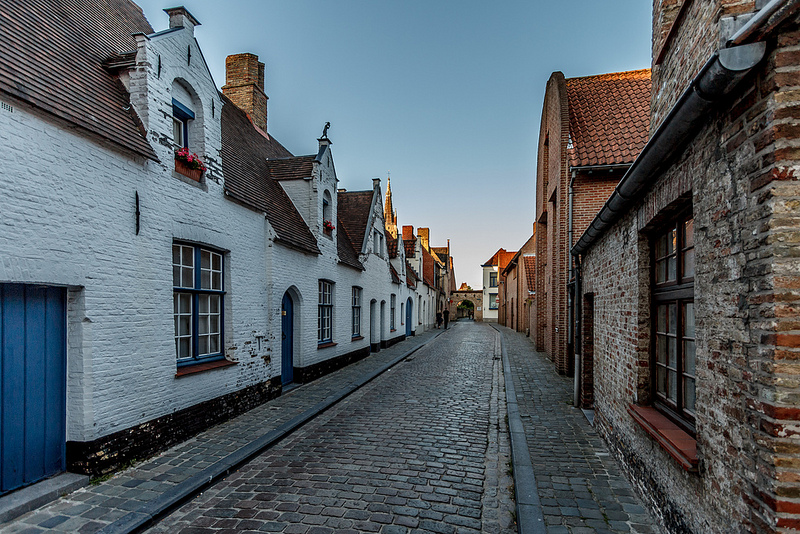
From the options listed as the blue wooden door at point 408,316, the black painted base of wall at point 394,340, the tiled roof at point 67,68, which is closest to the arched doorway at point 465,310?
the blue wooden door at point 408,316

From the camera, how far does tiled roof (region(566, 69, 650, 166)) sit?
1091 centimetres

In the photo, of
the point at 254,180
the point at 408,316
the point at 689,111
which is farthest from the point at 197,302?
the point at 408,316

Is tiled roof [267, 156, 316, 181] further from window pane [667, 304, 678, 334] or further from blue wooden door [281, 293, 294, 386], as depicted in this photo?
window pane [667, 304, 678, 334]

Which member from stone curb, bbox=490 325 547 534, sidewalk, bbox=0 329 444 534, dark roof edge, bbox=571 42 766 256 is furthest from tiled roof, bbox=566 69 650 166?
sidewalk, bbox=0 329 444 534

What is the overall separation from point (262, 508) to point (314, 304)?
284 inches

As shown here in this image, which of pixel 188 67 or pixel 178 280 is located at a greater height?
pixel 188 67

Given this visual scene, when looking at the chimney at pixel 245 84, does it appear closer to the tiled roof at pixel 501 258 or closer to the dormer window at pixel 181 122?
the dormer window at pixel 181 122

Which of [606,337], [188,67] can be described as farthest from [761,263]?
[188,67]

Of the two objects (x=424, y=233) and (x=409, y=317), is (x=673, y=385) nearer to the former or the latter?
(x=409, y=317)

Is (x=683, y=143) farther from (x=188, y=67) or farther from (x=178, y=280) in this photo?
(x=188, y=67)

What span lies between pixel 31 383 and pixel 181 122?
4458mm

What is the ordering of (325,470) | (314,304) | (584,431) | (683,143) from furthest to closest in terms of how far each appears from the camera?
(314,304) < (584,431) < (325,470) < (683,143)

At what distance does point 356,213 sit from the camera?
17734 mm

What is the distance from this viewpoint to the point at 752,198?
2.39 m
